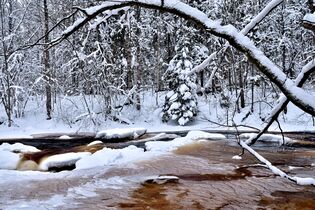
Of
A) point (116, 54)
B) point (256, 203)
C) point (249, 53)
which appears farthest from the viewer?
point (116, 54)

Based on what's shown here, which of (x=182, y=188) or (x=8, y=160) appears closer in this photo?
(x=182, y=188)

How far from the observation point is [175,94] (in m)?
25.3

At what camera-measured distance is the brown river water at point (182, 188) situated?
302 inches

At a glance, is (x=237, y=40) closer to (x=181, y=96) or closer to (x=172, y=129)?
(x=172, y=129)

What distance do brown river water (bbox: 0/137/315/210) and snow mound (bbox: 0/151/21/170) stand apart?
7.42ft

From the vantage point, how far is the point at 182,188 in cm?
880

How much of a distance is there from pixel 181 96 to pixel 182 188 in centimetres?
1648

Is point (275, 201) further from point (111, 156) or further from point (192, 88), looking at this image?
point (192, 88)

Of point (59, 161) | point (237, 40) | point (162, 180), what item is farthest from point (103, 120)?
point (237, 40)

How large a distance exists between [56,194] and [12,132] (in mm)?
14692

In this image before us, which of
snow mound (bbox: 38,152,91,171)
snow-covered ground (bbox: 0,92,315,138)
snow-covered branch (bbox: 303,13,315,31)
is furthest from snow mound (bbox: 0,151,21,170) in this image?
snow-covered branch (bbox: 303,13,315,31)

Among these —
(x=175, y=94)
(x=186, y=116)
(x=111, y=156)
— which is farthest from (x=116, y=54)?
(x=111, y=156)

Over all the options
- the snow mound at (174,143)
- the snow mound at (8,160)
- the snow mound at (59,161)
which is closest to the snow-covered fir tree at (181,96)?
the snow mound at (174,143)

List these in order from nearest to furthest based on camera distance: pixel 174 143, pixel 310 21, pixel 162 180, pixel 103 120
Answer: pixel 310 21 → pixel 162 180 → pixel 174 143 → pixel 103 120
